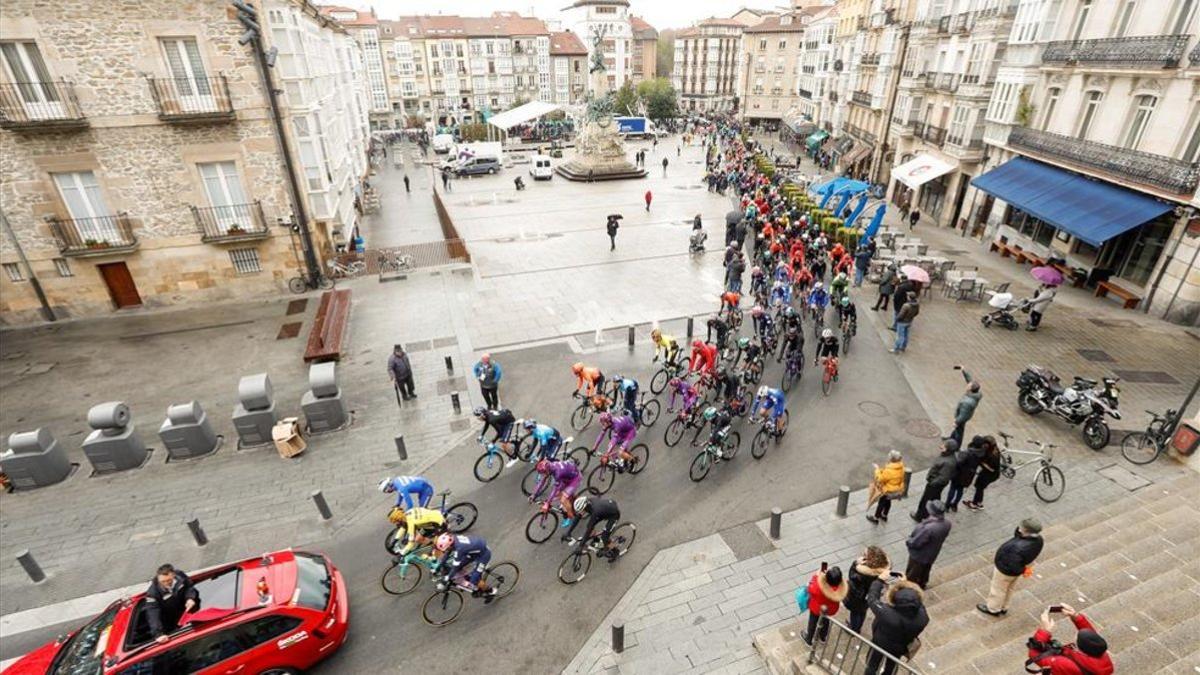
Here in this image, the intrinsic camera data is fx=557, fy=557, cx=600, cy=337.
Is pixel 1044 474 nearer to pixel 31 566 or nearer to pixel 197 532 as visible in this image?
pixel 197 532

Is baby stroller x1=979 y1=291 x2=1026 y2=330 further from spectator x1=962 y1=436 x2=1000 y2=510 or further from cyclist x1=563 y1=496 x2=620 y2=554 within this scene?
cyclist x1=563 y1=496 x2=620 y2=554

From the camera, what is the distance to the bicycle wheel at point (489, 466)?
11672 millimetres

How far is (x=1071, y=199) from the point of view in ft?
64.7

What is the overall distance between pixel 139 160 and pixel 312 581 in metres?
17.5

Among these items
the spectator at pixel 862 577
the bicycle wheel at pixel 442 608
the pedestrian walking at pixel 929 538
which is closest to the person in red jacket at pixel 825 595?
the spectator at pixel 862 577

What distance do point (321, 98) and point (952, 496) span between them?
1020 inches

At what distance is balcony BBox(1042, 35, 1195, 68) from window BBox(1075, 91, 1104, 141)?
3.60ft

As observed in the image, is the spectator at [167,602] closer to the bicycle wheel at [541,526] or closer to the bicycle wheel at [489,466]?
the bicycle wheel at [541,526]

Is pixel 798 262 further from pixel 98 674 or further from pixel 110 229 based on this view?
pixel 110 229

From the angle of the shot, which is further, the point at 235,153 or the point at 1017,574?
the point at 235,153

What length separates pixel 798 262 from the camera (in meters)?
19.9

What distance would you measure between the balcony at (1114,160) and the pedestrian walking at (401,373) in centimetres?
2222

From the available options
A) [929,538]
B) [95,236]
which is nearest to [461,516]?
[929,538]

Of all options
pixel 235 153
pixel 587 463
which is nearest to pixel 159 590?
pixel 587 463
